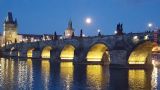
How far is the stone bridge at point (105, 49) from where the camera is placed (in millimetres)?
53469

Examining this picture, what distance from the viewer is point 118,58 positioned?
56188 millimetres

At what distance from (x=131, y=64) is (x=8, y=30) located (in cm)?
12658

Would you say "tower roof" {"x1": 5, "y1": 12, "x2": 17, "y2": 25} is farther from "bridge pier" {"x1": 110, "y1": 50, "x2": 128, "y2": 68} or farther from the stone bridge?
"bridge pier" {"x1": 110, "y1": 50, "x2": 128, "y2": 68}

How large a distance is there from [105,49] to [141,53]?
523 inches

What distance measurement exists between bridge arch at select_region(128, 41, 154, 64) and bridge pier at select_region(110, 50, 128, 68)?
91cm

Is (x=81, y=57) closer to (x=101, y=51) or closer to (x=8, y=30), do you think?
(x=101, y=51)

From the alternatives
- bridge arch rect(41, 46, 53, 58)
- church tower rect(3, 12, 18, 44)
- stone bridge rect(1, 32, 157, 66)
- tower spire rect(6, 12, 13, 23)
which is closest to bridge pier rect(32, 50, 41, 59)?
stone bridge rect(1, 32, 157, 66)

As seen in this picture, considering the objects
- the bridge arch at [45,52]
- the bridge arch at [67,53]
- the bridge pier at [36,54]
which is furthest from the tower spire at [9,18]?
the bridge arch at [67,53]

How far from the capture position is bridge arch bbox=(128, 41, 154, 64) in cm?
5260

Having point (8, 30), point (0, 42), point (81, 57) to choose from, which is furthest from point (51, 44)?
point (0, 42)

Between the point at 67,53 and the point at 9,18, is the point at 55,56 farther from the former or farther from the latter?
the point at 9,18

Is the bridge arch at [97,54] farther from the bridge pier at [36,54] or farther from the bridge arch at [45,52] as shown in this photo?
the bridge pier at [36,54]

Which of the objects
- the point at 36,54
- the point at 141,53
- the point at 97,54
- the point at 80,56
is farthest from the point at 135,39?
the point at 36,54

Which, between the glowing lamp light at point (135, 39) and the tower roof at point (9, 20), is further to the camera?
the tower roof at point (9, 20)
